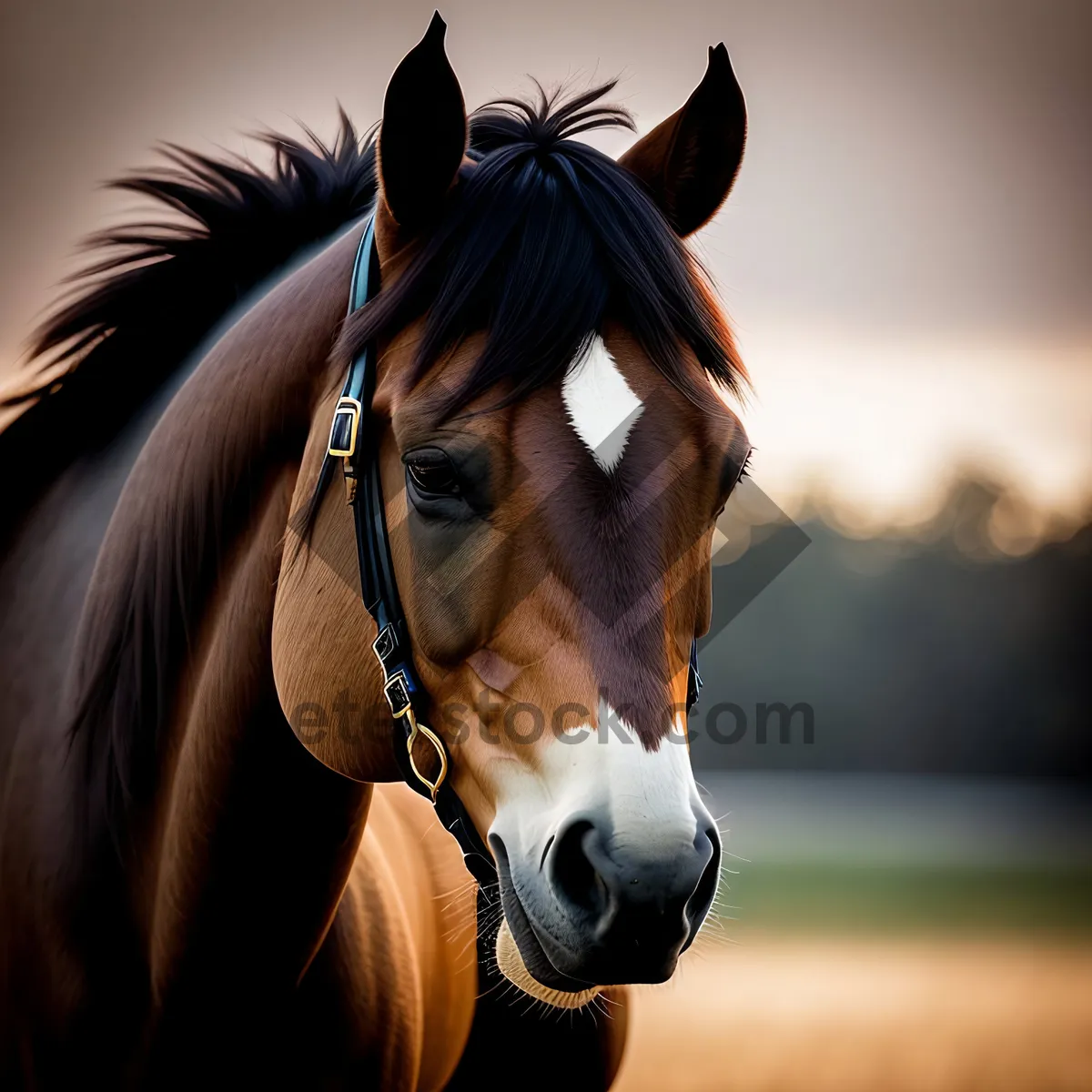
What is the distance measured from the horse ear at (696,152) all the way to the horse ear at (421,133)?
34 cm

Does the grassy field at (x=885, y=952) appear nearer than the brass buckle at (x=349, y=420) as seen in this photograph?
No

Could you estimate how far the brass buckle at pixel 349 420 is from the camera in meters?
1.55

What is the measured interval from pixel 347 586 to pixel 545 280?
0.51 metres

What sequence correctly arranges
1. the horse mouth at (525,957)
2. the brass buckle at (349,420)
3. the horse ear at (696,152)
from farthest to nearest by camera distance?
the horse ear at (696,152) → the brass buckle at (349,420) → the horse mouth at (525,957)

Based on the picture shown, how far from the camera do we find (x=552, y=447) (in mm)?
1382

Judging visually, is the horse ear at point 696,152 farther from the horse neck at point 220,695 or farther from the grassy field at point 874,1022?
the grassy field at point 874,1022

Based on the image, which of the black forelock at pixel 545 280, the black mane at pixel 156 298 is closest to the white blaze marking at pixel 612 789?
the black forelock at pixel 545 280

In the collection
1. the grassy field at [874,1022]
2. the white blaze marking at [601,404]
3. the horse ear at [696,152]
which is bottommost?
the white blaze marking at [601,404]

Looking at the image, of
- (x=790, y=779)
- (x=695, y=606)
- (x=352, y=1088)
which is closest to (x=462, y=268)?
(x=695, y=606)

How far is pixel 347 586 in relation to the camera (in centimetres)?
158

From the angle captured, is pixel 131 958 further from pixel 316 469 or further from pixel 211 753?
pixel 316 469

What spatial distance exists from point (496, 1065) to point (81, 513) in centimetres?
173

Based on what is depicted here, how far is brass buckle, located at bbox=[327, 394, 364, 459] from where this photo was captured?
1.55 metres

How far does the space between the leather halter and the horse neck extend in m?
0.17
